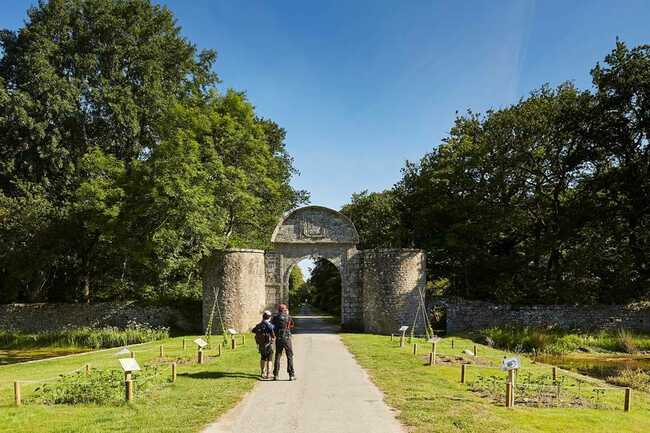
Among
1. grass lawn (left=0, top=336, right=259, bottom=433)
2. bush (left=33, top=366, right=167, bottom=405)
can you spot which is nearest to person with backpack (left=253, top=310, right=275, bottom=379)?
grass lawn (left=0, top=336, right=259, bottom=433)

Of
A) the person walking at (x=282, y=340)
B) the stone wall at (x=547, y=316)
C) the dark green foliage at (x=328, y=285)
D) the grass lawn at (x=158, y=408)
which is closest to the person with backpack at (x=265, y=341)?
the person walking at (x=282, y=340)

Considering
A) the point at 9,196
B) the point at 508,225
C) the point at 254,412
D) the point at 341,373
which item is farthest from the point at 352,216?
the point at 254,412

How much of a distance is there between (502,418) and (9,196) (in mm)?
29092

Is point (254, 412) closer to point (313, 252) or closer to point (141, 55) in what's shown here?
point (313, 252)

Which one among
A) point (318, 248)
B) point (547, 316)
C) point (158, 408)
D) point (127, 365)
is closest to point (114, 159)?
point (318, 248)

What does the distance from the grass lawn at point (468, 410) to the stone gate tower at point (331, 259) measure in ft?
29.7

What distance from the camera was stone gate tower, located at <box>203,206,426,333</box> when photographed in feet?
73.6

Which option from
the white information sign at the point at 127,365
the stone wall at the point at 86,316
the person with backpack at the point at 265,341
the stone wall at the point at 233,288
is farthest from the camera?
the stone wall at the point at 86,316

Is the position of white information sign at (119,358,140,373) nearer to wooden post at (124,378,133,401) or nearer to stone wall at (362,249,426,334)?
wooden post at (124,378,133,401)

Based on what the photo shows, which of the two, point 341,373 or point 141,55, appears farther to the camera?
point 141,55

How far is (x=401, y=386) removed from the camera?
34.9 feet

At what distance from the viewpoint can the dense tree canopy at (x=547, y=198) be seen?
984 inches

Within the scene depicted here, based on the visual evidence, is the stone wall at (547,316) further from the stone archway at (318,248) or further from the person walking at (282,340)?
the person walking at (282,340)

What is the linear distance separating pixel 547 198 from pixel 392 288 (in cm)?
1239
